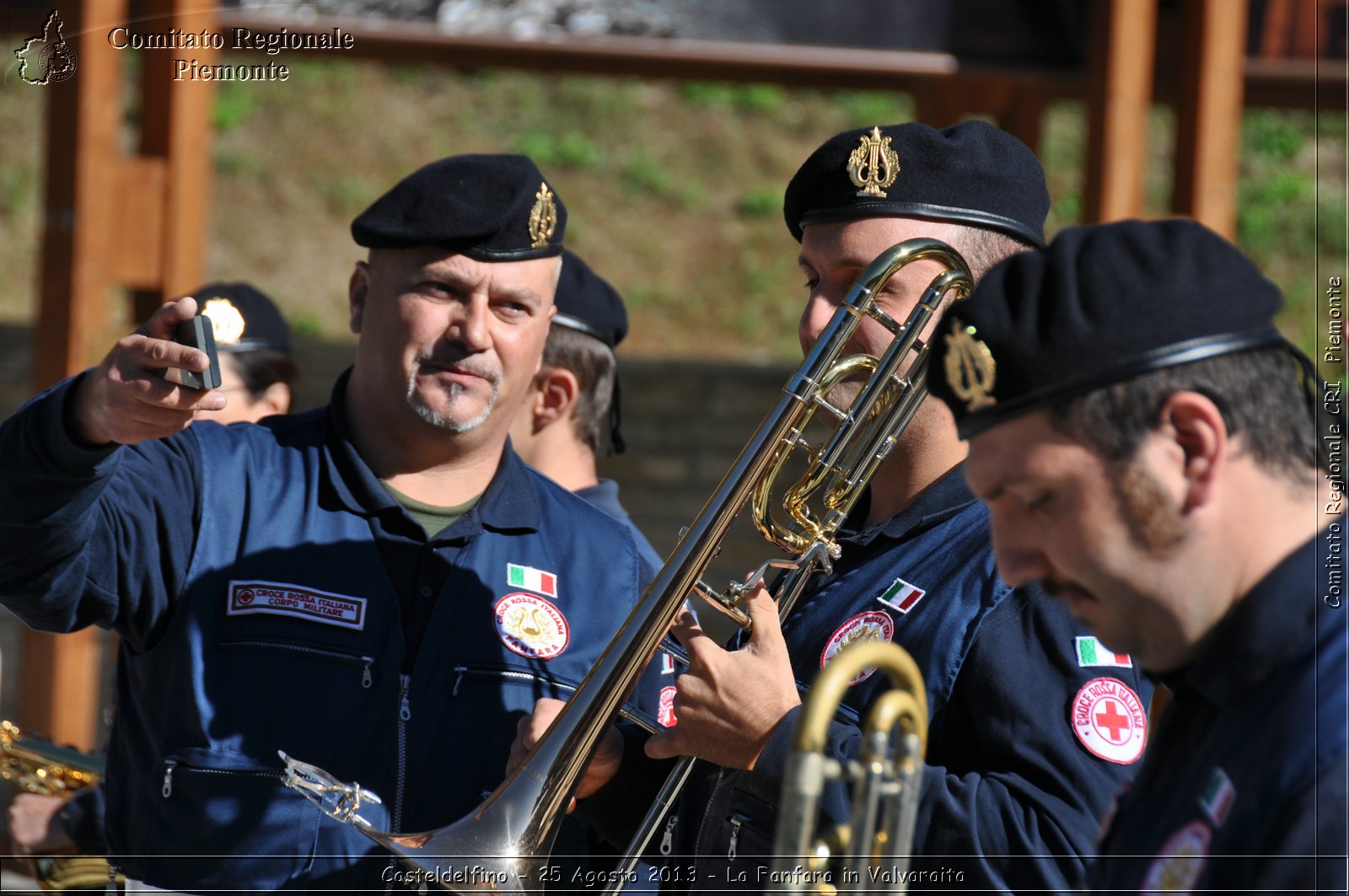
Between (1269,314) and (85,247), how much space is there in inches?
196

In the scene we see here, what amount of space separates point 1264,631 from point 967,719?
724 millimetres

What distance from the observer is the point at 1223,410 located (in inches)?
61.7

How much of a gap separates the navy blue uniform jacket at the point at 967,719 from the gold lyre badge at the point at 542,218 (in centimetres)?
106

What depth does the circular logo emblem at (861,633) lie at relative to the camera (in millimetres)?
2328

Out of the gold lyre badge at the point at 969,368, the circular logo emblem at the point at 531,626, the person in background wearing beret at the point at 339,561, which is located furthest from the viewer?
the circular logo emblem at the point at 531,626

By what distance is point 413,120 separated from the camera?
55.8ft

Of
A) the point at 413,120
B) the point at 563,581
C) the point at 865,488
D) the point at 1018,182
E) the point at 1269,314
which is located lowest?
the point at 563,581

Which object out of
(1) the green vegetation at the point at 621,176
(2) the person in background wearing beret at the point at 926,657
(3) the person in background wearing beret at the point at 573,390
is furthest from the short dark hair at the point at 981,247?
(1) the green vegetation at the point at 621,176

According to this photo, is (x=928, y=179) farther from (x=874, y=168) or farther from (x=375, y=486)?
(x=375, y=486)

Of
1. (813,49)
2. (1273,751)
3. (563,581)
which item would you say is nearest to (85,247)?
(813,49)

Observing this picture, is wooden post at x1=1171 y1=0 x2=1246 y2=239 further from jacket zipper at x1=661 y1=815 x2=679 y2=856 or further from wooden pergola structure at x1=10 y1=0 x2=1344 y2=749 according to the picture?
jacket zipper at x1=661 y1=815 x2=679 y2=856

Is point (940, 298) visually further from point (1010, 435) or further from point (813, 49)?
point (813, 49)

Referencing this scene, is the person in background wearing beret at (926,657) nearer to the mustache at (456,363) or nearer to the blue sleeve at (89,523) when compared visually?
the mustache at (456,363)

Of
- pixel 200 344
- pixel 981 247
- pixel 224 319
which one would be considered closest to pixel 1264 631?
pixel 981 247
